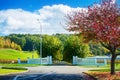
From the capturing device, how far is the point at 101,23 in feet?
91.7

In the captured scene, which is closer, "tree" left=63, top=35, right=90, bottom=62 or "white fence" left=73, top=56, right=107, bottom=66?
"white fence" left=73, top=56, right=107, bottom=66

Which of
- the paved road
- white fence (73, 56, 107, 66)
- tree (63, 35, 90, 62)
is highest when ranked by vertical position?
tree (63, 35, 90, 62)

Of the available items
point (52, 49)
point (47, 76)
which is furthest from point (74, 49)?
point (47, 76)

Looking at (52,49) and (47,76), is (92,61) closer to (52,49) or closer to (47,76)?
(52,49)

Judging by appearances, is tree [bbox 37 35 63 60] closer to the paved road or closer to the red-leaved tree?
the paved road

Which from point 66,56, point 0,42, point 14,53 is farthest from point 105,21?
point 0,42

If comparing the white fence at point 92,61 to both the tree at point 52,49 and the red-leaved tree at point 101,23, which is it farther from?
the red-leaved tree at point 101,23

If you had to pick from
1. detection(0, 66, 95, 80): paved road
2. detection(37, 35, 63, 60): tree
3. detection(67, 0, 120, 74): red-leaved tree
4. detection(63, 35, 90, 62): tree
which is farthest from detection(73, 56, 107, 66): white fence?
detection(67, 0, 120, 74): red-leaved tree

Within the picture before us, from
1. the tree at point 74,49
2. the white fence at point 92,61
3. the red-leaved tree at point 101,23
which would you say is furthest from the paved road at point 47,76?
the tree at point 74,49

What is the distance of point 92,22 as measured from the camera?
28.6 m

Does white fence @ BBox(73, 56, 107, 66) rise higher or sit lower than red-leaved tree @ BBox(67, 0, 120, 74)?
lower

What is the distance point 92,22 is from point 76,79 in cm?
528

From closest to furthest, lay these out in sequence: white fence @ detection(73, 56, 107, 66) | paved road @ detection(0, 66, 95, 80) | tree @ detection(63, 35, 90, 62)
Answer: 1. paved road @ detection(0, 66, 95, 80)
2. white fence @ detection(73, 56, 107, 66)
3. tree @ detection(63, 35, 90, 62)

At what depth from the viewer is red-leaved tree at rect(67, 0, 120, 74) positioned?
27484 millimetres
